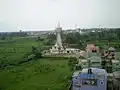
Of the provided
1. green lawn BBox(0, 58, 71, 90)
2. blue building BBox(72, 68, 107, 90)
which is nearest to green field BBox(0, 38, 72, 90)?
green lawn BBox(0, 58, 71, 90)

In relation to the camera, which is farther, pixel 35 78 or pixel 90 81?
pixel 35 78

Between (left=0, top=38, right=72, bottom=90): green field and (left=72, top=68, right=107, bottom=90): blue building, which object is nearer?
(left=72, top=68, right=107, bottom=90): blue building

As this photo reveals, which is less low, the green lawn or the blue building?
the blue building

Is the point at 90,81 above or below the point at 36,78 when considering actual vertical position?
above

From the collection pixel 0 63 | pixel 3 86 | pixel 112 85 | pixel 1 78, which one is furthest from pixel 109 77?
pixel 0 63

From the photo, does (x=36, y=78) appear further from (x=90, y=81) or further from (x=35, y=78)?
(x=90, y=81)

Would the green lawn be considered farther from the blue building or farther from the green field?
the blue building

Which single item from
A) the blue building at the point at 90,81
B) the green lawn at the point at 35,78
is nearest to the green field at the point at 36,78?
the green lawn at the point at 35,78

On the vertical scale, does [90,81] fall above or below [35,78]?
above

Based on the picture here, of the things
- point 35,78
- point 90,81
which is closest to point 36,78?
point 35,78

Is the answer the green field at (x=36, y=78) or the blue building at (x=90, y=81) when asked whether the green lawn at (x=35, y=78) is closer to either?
the green field at (x=36, y=78)

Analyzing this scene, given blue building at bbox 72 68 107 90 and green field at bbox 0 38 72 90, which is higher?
blue building at bbox 72 68 107 90
